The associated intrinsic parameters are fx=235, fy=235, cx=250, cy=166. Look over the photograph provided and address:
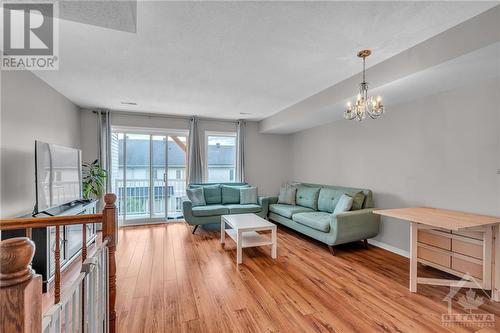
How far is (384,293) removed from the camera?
92.4 inches

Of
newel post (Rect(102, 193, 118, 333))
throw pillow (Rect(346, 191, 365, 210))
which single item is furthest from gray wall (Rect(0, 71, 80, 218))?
throw pillow (Rect(346, 191, 365, 210))

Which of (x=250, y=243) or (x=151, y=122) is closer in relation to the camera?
(x=250, y=243)

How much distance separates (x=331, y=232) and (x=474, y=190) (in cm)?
168

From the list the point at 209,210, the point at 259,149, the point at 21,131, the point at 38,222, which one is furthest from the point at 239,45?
the point at 259,149

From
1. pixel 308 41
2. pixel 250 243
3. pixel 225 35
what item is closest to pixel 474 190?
pixel 308 41

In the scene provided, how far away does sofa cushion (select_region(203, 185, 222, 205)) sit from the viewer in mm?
4969

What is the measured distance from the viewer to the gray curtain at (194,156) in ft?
17.5

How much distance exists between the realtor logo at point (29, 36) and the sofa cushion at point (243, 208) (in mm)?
3335

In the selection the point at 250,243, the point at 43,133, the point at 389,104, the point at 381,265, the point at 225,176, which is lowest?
the point at 381,265

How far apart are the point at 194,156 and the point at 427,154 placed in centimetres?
426

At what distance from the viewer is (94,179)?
4320 millimetres

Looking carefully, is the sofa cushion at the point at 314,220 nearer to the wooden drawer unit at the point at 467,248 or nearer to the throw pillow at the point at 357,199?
Answer: the throw pillow at the point at 357,199

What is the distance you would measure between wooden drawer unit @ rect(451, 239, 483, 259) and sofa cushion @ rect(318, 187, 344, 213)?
5.61 ft

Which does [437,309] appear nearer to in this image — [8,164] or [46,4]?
[46,4]
